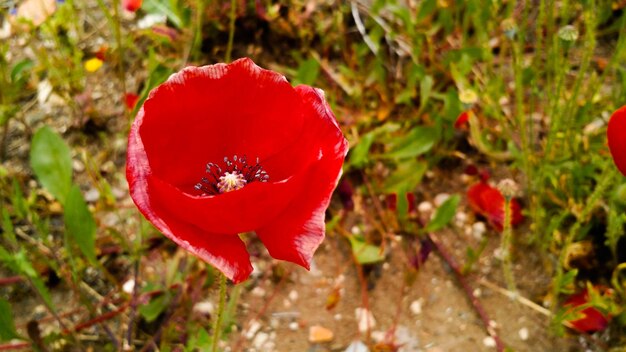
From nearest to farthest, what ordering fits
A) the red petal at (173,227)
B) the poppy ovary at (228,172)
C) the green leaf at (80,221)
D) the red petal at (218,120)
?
the red petal at (173,227), the red petal at (218,120), the poppy ovary at (228,172), the green leaf at (80,221)

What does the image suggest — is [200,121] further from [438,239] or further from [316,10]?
[316,10]

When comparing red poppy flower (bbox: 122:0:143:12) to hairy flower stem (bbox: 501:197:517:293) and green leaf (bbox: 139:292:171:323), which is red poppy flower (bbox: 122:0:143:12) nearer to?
green leaf (bbox: 139:292:171:323)

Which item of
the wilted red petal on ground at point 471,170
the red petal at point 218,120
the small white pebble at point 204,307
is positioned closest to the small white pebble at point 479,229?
the wilted red petal on ground at point 471,170

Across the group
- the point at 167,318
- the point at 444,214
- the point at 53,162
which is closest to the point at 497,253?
the point at 444,214

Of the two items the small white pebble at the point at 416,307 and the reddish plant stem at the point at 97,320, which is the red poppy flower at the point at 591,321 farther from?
the reddish plant stem at the point at 97,320

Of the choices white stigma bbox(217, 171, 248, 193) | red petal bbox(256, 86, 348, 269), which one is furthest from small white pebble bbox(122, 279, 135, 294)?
red petal bbox(256, 86, 348, 269)
